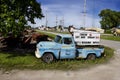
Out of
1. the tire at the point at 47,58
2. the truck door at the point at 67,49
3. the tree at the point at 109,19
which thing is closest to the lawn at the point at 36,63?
the tire at the point at 47,58

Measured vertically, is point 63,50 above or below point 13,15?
below

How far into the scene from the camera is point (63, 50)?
1664 centimetres

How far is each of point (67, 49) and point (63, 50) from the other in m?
0.29

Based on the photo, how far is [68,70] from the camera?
47.3 ft

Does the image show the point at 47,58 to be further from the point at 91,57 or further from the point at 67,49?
the point at 91,57

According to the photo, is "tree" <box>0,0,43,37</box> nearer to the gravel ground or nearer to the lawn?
the lawn

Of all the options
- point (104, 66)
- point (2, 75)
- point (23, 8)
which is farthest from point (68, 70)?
point (23, 8)

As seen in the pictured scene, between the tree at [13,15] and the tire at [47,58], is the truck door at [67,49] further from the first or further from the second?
the tree at [13,15]

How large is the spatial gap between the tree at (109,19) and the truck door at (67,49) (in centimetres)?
9170

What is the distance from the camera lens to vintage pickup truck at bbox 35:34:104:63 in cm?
1628

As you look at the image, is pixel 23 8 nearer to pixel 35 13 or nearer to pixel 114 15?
pixel 35 13

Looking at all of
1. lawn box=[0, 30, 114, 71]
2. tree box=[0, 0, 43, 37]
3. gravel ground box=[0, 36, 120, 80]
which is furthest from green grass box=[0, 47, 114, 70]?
tree box=[0, 0, 43, 37]

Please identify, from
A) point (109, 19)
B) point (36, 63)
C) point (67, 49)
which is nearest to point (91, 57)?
point (67, 49)

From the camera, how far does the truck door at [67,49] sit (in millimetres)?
16656
